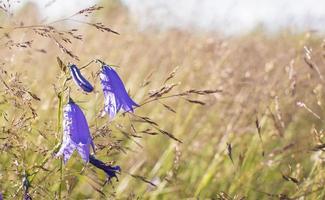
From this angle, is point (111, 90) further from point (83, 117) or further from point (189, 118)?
point (189, 118)

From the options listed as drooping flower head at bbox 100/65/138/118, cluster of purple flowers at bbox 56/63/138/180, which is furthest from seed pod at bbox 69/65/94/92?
drooping flower head at bbox 100/65/138/118

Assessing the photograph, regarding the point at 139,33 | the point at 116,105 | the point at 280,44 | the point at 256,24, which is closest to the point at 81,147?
the point at 116,105

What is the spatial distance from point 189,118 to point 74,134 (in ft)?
6.38

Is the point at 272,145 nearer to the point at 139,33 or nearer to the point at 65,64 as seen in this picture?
the point at 139,33

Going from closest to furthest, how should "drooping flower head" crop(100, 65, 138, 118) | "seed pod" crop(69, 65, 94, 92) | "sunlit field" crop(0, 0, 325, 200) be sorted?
"seed pod" crop(69, 65, 94, 92) < "drooping flower head" crop(100, 65, 138, 118) < "sunlit field" crop(0, 0, 325, 200)

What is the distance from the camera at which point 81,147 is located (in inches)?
57.9

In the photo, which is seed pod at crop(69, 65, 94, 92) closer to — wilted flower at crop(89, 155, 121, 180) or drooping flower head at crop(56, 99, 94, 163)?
drooping flower head at crop(56, 99, 94, 163)

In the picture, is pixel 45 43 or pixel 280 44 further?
pixel 280 44

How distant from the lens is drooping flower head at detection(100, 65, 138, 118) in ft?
5.08

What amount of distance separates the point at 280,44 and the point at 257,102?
214 cm

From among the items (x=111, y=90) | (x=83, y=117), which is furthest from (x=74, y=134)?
(x=111, y=90)

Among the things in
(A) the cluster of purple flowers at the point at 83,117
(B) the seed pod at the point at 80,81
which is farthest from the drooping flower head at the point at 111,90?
(B) the seed pod at the point at 80,81

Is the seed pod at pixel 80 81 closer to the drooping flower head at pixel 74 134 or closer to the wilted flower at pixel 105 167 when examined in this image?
the drooping flower head at pixel 74 134

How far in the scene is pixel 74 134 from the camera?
4.81 feet
